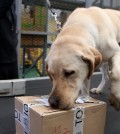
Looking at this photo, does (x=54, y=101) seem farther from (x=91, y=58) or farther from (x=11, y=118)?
(x=11, y=118)

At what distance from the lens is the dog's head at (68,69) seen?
1.07 metres

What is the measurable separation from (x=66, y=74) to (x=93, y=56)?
5.0 inches

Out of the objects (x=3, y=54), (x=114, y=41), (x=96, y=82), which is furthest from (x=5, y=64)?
(x=114, y=41)

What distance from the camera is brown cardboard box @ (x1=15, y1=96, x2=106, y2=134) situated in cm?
98

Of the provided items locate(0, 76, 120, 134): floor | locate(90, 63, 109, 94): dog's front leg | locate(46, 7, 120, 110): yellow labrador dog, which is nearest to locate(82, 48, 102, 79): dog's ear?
locate(46, 7, 120, 110): yellow labrador dog

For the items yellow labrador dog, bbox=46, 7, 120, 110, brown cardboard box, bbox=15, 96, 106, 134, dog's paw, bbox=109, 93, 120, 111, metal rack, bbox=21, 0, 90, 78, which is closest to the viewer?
brown cardboard box, bbox=15, 96, 106, 134

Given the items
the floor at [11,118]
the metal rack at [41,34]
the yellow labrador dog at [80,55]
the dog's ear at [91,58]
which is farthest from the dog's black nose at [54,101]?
the metal rack at [41,34]

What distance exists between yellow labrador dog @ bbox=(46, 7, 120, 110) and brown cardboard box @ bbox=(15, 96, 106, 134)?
0.04 meters

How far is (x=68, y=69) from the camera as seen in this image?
1.11m

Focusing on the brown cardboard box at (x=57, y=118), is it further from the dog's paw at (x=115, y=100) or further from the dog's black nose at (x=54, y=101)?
the dog's paw at (x=115, y=100)

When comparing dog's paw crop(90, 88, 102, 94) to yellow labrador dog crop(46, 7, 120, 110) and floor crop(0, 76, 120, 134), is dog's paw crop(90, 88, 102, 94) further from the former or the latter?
yellow labrador dog crop(46, 7, 120, 110)

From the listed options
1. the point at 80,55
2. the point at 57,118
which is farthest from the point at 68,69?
the point at 57,118

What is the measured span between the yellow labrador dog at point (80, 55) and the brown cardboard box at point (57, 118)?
0.13 ft

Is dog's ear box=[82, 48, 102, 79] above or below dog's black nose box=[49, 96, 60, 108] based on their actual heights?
above
